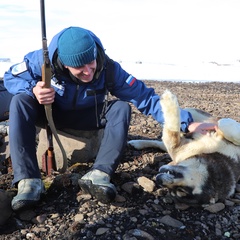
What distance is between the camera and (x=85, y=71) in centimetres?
322

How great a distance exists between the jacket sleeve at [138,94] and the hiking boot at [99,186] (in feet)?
3.08

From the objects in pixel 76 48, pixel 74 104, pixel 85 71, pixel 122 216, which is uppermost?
pixel 76 48

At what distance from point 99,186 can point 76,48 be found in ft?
3.77

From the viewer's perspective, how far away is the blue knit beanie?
10.1ft

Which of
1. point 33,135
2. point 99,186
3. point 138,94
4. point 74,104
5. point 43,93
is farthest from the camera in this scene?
point 138,94

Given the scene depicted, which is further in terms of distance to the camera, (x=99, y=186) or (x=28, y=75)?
(x=28, y=75)

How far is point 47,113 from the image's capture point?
3334mm

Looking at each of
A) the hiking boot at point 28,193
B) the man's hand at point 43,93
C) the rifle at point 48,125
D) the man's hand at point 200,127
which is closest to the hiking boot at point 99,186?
the hiking boot at point 28,193

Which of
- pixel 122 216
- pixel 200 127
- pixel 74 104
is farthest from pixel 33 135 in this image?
pixel 200 127

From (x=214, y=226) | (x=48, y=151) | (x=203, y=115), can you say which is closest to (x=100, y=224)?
(x=214, y=226)

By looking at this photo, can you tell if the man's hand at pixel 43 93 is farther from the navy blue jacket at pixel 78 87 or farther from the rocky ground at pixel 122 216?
the rocky ground at pixel 122 216

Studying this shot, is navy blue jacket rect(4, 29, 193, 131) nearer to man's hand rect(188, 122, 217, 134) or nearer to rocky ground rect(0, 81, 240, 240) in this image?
man's hand rect(188, 122, 217, 134)

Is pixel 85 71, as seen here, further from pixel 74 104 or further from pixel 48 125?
pixel 48 125

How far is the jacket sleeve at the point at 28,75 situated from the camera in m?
3.40
